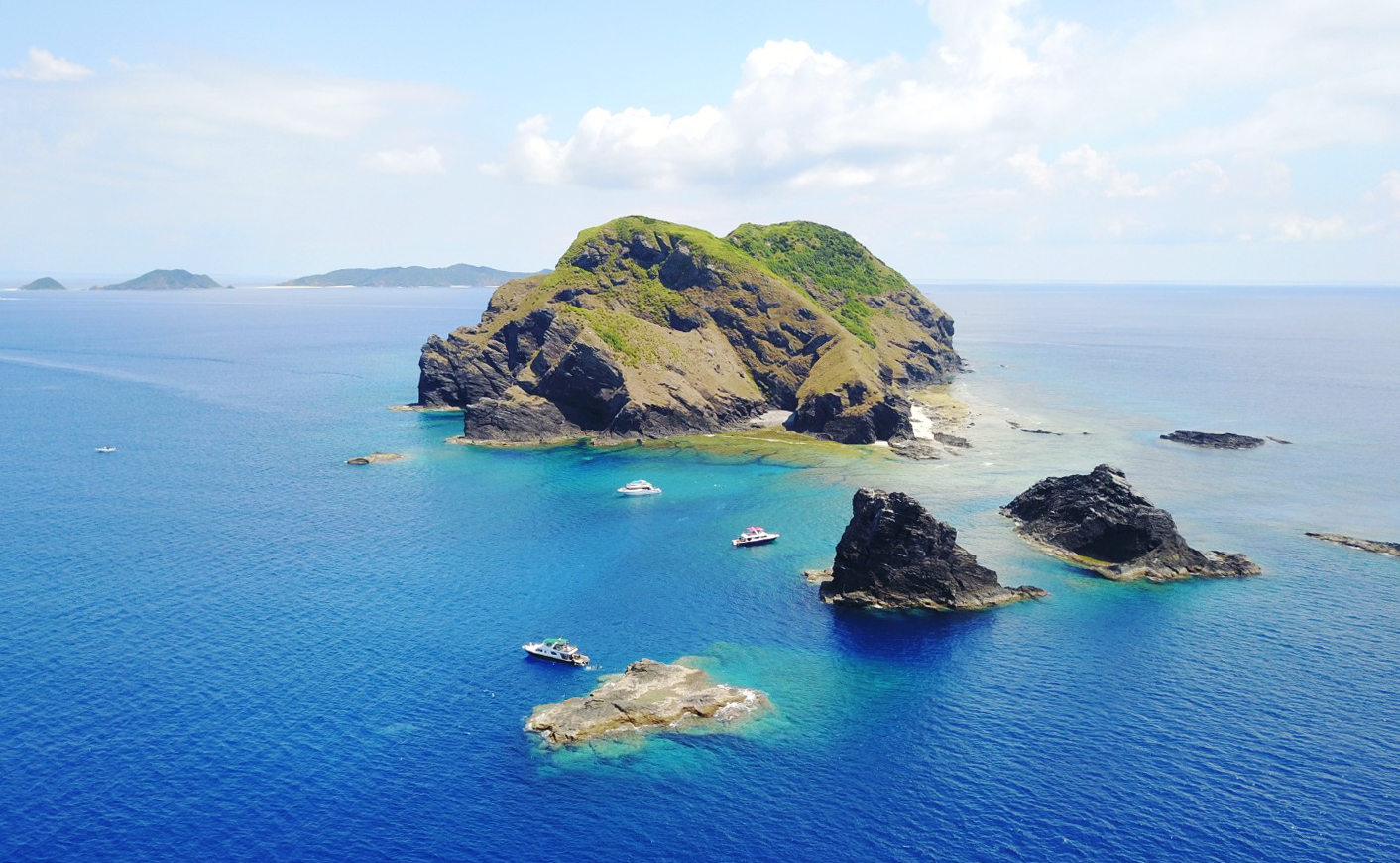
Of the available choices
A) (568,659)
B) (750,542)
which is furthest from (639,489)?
(568,659)

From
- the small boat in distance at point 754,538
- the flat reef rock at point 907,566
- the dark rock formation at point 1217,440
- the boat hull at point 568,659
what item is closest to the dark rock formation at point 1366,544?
the flat reef rock at point 907,566

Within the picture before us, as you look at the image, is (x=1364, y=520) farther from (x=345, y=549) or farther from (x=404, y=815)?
(x=345, y=549)

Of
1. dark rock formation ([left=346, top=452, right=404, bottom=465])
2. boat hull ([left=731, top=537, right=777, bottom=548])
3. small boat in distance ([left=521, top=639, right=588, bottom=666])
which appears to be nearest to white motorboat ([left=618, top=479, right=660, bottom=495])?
boat hull ([left=731, top=537, right=777, bottom=548])

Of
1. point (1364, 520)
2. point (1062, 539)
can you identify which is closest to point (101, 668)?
point (1062, 539)

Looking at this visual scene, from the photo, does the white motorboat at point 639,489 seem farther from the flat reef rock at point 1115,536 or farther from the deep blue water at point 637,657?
the flat reef rock at point 1115,536

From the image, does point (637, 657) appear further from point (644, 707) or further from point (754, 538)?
point (754, 538)

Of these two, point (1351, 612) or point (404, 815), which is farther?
point (1351, 612)

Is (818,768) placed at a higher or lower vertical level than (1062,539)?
lower
